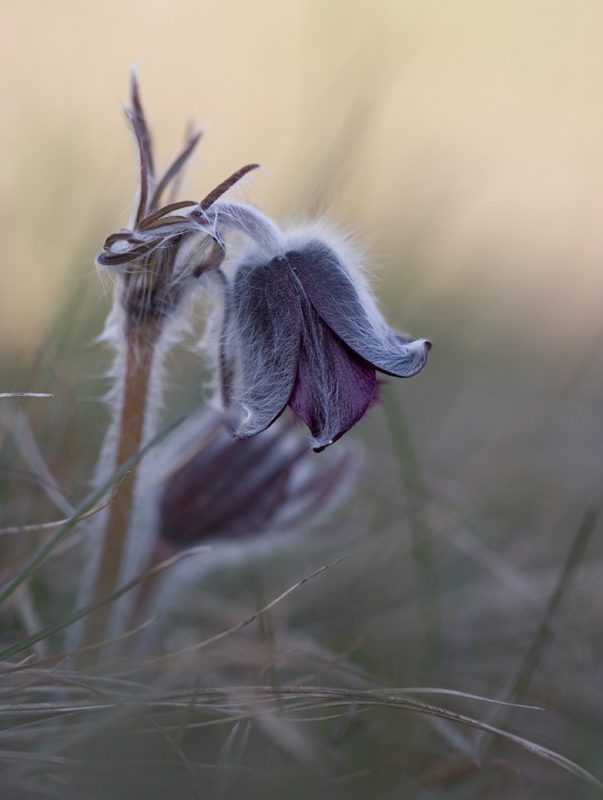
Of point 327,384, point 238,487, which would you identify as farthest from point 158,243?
point 238,487

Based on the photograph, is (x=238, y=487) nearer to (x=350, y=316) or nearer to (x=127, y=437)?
(x=127, y=437)

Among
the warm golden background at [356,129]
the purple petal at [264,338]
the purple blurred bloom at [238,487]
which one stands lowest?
the purple blurred bloom at [238,487]

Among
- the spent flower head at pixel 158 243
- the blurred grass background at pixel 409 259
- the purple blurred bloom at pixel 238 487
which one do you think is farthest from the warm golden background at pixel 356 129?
the purple blurred bloom at pixel 238 487

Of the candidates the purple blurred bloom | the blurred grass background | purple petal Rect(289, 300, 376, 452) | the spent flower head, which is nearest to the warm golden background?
the blurred grass background

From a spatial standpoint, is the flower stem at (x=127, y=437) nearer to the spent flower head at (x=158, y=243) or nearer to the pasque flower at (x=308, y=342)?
the spent flower head at (x=158, y=243)

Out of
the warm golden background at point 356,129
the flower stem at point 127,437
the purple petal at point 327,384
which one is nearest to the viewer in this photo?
the purple petal at point 327,384

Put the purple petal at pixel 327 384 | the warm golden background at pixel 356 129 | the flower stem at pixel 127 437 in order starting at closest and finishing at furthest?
1. the purple petal at pixel 327 384
2. the flower stem at pixel 127 437
3. the warm golden background at pixel 356 129

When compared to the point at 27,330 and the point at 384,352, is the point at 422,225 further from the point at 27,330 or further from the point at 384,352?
the point at 384,352

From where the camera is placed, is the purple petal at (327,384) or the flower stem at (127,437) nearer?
the purple petal at (327,384)
